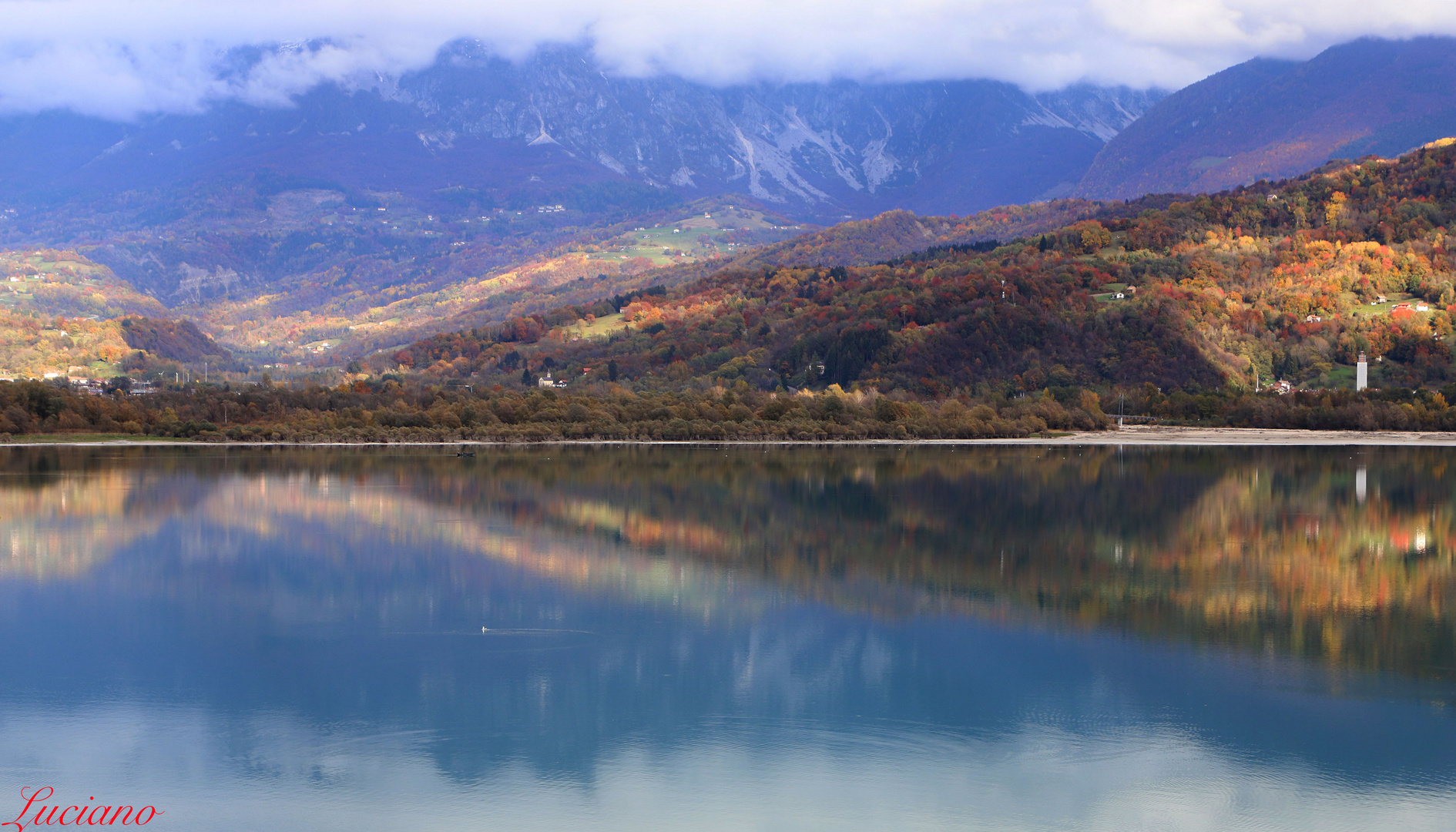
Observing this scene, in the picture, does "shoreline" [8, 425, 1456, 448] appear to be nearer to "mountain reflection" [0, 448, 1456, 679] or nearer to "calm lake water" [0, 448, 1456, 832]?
"mountain reflection" [0, 448, 1456, 679]

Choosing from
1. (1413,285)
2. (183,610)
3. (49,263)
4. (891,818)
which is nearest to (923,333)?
(1413,285)

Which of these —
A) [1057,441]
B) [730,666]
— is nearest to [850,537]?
[730,666]

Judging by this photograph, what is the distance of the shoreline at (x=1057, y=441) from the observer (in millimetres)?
54594

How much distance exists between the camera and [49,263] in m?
178

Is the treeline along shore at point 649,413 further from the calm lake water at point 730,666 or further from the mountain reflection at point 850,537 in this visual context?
the calm lake water at point 730,666

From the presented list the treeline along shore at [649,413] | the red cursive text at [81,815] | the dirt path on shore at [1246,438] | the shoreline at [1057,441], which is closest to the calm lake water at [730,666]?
the red cursive text at [81,815]

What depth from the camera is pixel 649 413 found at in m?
63.2

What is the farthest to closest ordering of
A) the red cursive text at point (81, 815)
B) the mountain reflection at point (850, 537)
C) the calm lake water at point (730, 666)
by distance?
the mountain reflection at point (850, 537), the calm lake water at point (730, 666), the red cursive text at point (81, 815)

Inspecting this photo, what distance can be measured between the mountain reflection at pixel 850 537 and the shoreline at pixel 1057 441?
43.8 feet

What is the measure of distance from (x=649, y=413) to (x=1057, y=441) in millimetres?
20094

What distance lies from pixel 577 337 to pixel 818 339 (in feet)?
91.4

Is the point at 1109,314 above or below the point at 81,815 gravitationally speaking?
above

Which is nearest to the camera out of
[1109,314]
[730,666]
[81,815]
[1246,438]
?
[81,815]

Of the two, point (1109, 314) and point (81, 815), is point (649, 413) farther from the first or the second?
point (81, 815)
